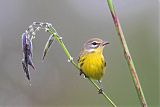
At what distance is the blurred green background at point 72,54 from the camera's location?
6168 mm

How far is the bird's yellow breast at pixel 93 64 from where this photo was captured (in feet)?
8.52

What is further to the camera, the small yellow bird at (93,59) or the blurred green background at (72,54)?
the blurred green background at (72,54)

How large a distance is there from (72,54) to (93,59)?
16.8 feet

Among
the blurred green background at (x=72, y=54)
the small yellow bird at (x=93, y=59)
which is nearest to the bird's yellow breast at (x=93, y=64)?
the small yellow bird at (x=93, y=59)

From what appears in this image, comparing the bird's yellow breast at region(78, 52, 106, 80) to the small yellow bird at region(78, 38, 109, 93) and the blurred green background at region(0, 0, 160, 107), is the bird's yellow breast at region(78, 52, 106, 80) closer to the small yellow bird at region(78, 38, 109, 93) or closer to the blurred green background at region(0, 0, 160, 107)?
the small yellow bird at region(78, 38, 109, 93)

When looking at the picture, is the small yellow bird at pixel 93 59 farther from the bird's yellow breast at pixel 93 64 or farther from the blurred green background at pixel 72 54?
the blurred green background at pixel 72 54

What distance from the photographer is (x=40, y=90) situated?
7.00 metres

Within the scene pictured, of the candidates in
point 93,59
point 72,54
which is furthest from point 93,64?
point 72,54

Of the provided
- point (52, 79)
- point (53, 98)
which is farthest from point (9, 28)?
point (53, 98)

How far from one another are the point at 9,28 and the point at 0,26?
0.71ft

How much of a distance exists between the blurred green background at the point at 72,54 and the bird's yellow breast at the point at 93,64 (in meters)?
1.81

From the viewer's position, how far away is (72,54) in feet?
26.1

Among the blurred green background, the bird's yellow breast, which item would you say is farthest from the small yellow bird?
the blurred green background

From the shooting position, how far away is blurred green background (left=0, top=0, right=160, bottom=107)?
20.2 ft
